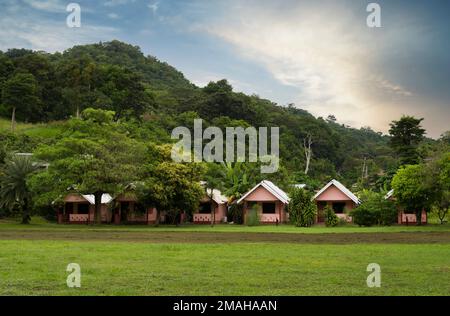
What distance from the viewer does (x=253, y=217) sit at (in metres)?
45.7

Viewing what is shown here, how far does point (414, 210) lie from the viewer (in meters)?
43.3

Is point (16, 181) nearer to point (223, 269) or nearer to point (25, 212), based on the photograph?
point (25, 212)

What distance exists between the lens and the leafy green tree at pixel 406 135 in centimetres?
5509

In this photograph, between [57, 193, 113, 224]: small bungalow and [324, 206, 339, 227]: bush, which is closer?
[324, 206, 339, 227]: bush

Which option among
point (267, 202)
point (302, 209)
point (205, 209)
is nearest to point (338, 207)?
point (267, 202)

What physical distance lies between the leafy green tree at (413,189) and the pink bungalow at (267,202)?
10.1 metres

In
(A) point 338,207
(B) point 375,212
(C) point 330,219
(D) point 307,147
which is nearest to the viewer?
(B) point 375,212

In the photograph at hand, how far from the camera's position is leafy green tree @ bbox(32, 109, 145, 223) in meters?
37.5

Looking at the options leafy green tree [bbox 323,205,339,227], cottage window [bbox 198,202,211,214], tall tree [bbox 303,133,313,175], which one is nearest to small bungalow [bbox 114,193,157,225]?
cottage window [bbox 198,202,211,214]

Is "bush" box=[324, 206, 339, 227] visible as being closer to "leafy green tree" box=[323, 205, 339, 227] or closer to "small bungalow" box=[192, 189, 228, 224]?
"leafy green tree" box=[323, 205, 339, 227]

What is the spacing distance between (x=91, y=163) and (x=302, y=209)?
16.5 meters

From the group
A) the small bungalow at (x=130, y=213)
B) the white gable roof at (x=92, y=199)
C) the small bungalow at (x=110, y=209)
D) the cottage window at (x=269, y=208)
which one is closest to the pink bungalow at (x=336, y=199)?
the cottage window at (x=269, y=208)

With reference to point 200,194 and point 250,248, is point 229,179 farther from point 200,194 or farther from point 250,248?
point 250,248

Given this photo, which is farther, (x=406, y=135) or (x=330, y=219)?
(x=406, y=135)
